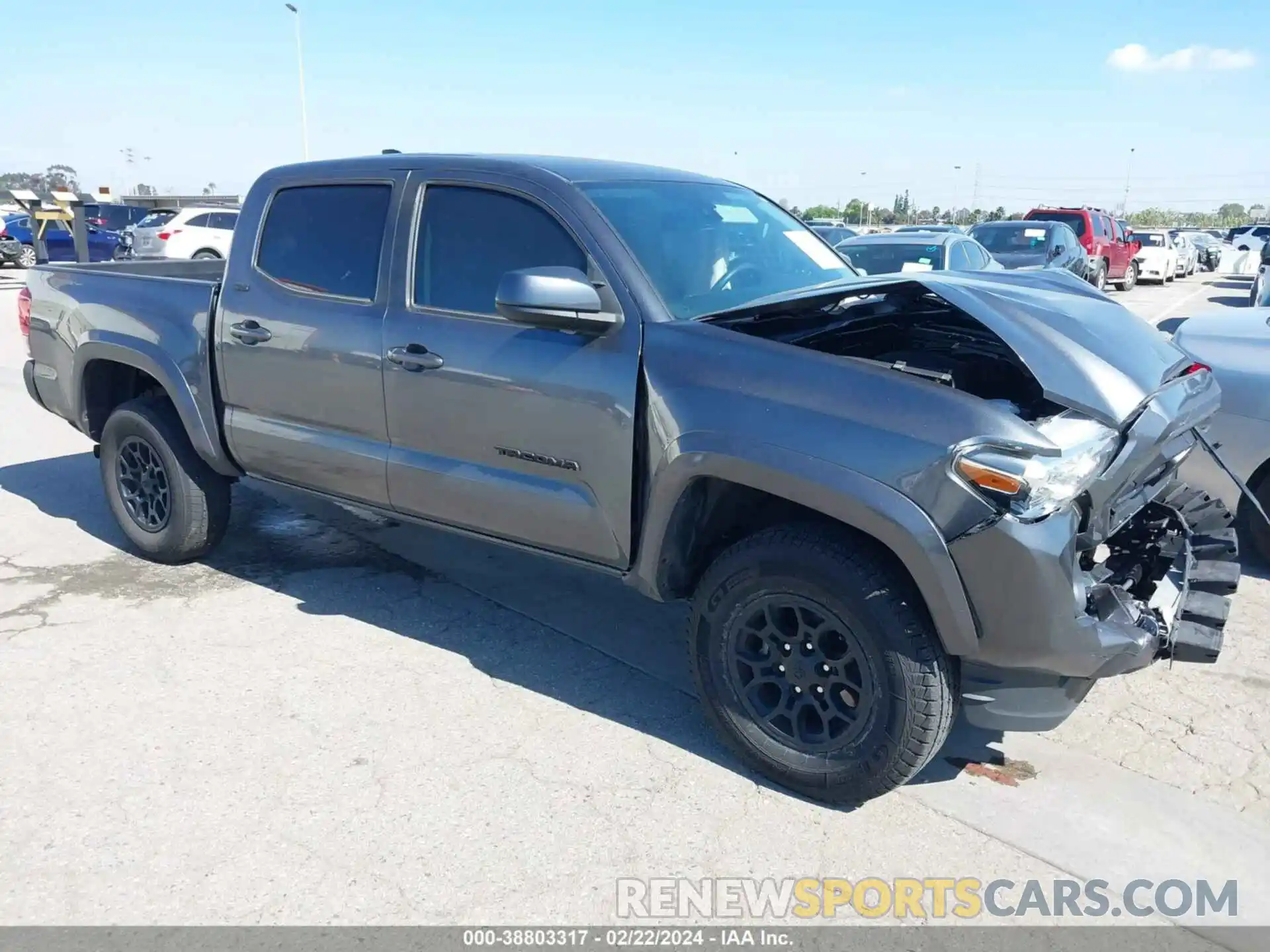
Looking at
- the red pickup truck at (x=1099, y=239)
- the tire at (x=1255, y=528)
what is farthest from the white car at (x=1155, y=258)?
the tire at (x=1255, y=528)

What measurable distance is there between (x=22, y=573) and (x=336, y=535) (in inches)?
59.9

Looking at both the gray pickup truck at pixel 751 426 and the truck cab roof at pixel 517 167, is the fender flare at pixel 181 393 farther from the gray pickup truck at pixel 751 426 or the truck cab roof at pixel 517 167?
the truck cab roof at pixel 517 167

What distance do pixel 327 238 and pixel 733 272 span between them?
1.73 m

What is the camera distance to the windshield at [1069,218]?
19.3 m

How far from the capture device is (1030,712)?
9.40 ft

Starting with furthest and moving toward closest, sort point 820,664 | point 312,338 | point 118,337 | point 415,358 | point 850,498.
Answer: point 118,337 < point 312,338 < point 415,358 < point 820,664 < point 850,498

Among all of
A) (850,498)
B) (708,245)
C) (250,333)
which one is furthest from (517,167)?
(850,498)

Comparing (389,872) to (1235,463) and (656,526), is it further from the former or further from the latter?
(1235,463)

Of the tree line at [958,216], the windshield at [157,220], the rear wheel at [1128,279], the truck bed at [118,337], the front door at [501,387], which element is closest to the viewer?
the front door at [501,387]

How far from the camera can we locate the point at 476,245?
Answer: 3.81 metres

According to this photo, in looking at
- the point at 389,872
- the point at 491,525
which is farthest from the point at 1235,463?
the point at 389,872

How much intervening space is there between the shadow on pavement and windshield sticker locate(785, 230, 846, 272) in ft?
5.55

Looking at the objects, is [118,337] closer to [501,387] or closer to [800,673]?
[501,387]

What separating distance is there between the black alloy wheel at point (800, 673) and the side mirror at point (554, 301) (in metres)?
1.05
